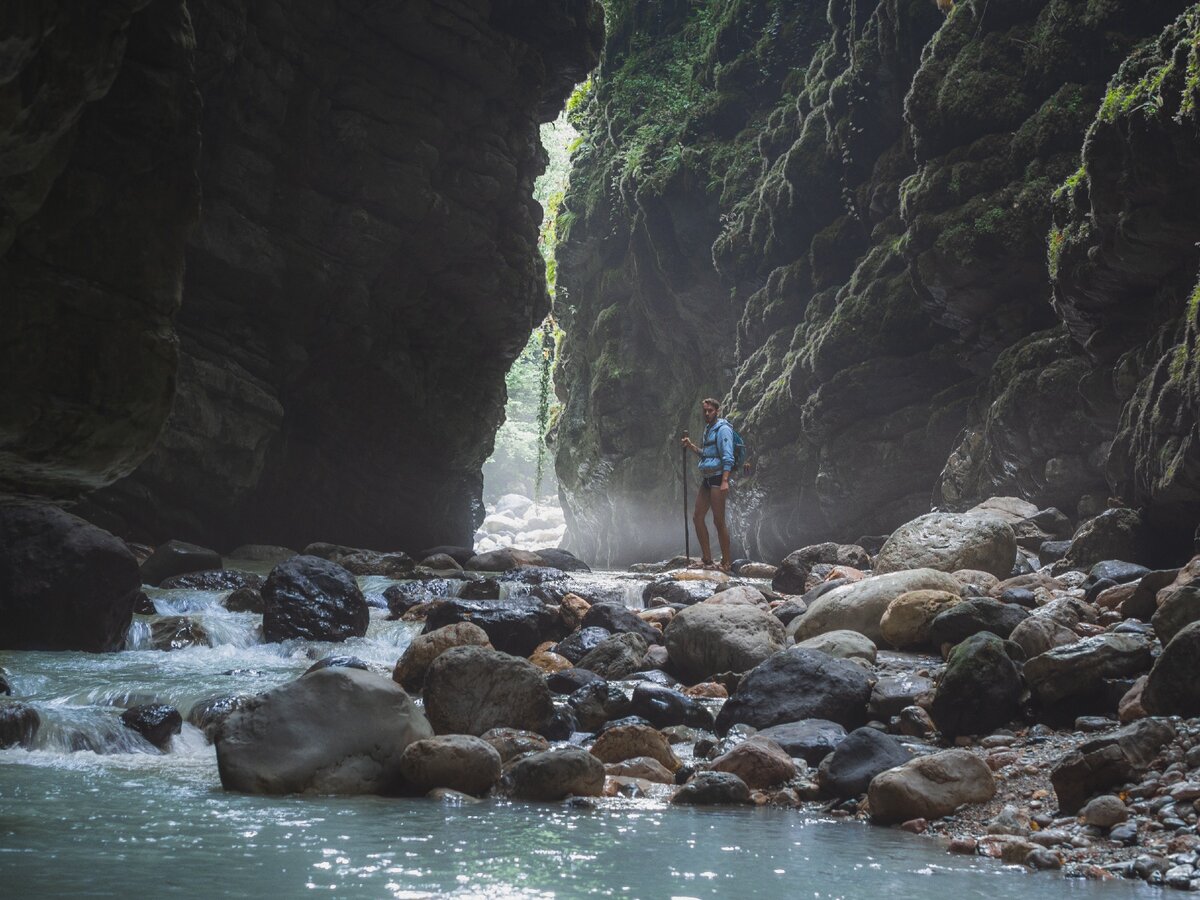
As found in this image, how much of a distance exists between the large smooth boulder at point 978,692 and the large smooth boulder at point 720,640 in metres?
2.33

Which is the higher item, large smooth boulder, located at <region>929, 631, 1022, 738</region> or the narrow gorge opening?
the narrow gorge opening

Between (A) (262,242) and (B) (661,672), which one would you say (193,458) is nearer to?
A: (A) (262,242)

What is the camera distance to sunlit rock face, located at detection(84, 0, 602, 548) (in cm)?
1745

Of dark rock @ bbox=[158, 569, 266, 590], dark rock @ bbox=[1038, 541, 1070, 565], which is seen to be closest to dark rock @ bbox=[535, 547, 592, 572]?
dark rock @ bbox=[158, 569, 266, 590]

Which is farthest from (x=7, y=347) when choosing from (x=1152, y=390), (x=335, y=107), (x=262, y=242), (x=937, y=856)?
(x=335, y=107)

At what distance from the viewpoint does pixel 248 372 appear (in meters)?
18.5

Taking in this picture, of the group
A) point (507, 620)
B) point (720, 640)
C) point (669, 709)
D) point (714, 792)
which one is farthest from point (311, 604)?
point (714, 792)

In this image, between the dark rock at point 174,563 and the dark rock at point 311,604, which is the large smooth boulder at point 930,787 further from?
the dark rock at point 174,563

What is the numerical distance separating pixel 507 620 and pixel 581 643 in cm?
81

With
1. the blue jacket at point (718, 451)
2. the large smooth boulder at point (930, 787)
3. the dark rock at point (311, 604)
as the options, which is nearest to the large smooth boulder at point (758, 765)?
the large smooth boulder at point (930, 787)

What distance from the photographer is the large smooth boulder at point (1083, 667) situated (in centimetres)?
576

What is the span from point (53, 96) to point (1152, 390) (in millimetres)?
11895

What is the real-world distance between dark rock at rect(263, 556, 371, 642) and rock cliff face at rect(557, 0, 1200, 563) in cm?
889

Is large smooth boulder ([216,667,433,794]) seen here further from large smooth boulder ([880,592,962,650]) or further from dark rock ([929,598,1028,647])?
large smooth boulder ([880,592,962,650])
